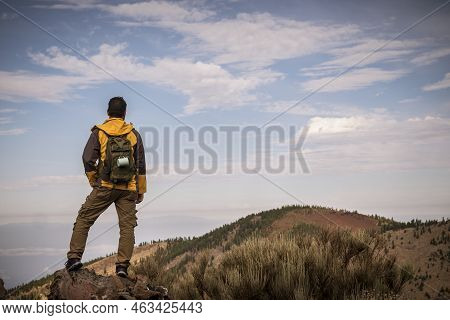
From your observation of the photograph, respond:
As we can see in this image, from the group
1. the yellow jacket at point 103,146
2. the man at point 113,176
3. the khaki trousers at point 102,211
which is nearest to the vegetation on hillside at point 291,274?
the khaki trousers at point 102,211

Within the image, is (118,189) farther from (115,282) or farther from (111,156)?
(115,282)

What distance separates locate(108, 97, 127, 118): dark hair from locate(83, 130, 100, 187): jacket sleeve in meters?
0.34

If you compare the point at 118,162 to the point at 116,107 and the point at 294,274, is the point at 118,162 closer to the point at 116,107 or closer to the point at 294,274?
the point at 116,107

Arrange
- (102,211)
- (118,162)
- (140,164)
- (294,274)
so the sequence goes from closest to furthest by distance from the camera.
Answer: (118,162) → (102,211) → (140,164) → (294,274)

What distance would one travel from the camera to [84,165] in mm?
6703

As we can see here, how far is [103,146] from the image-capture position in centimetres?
669

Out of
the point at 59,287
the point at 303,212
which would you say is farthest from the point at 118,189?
the point at 303,212

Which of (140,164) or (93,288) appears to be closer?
(93,288)

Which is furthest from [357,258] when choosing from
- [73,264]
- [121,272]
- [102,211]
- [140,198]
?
[73,264]

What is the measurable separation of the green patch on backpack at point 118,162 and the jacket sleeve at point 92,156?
0.15 meters

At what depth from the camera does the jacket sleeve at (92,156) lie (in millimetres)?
6664

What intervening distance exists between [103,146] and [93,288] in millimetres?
1819

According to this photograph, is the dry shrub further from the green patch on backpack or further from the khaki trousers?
the green patch on backpack
